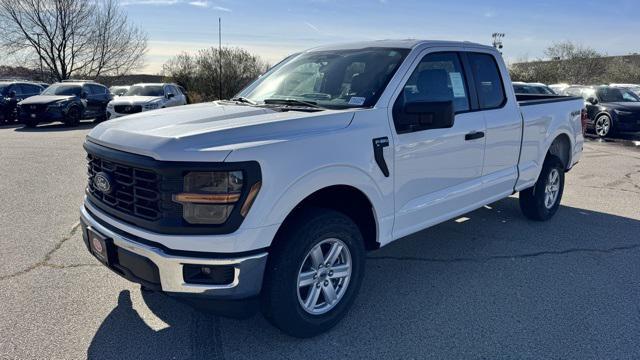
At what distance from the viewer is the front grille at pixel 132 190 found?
2.69m

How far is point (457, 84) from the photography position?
13.9 feet

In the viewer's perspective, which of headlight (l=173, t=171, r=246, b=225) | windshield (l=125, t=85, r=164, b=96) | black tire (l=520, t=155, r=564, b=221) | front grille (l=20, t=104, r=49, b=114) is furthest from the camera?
windshield (l=125, t=85, r=164, b=96)

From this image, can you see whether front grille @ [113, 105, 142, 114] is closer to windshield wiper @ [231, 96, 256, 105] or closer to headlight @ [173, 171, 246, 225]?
windshield wiper @ [231, 96, 256, 105]

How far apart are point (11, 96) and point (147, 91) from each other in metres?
6.37

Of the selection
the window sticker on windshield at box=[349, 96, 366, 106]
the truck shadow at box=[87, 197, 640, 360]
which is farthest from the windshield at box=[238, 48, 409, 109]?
Answer: the truck shadow at box=[87, 197, 640, 360]

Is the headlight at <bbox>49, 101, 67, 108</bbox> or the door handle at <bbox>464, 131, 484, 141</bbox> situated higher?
the door handle at <bbox>464, 131, 484, 141</bbox>

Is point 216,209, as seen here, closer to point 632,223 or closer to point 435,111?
point 435,111

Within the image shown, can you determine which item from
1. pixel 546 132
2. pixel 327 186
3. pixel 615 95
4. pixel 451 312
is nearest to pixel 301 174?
pixel 327 186

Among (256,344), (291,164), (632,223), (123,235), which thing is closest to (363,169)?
(291,164)

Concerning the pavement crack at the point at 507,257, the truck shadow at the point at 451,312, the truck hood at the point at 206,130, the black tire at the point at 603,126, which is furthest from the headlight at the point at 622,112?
the truck hood at the point at 206,130

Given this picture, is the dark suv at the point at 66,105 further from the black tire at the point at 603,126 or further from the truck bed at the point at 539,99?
the black tire at the point at 603,126

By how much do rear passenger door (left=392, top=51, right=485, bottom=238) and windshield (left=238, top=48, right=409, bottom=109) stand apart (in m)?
0.21

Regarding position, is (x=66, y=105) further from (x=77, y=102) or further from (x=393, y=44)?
(x=393, y=44)

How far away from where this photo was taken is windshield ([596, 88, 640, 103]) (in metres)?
16.5
